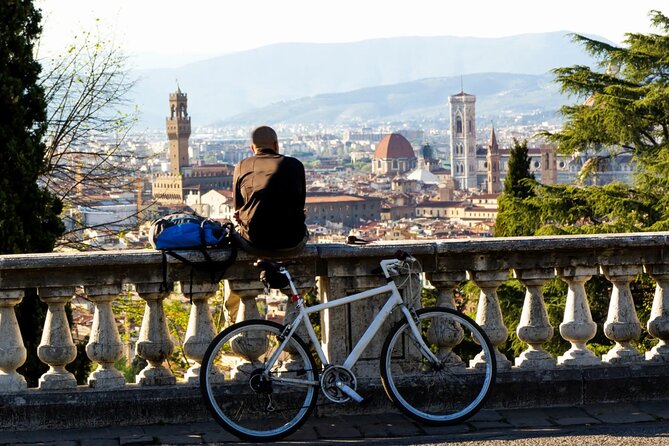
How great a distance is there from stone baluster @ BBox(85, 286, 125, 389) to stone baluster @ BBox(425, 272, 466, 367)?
1260 mm

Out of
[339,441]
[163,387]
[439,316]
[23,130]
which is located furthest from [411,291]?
[23,130]

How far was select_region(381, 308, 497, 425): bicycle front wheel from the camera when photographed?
185 inches

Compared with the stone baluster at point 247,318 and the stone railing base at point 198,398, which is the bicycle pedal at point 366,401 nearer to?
the stone railing base at point 198,398

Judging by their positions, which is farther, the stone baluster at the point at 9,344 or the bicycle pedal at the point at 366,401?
the bicycle pedal at the point at 366,401

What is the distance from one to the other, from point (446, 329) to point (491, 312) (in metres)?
0.25

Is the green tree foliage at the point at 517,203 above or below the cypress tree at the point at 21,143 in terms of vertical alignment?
below

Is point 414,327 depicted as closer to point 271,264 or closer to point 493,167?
point 271,264

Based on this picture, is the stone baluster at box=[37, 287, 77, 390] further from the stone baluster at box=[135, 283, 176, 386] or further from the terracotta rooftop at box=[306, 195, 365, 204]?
the terracotta rooftop at box=[306, 195, 365, 204]

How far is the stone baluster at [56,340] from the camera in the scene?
184 inches

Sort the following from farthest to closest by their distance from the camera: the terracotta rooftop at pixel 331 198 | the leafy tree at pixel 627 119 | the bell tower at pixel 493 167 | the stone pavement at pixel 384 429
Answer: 1. the bell tower at pixel 493 167
2. the terracotta rooftop at pixel 331 198
3. the leafy tree at pixel 627 119
4. the stone pavement at pixel 384 429

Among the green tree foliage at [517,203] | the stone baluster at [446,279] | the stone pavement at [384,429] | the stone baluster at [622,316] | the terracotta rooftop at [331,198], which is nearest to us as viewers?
the stone pavement at [384,429]

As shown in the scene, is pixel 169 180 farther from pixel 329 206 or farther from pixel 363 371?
pixel 363 371

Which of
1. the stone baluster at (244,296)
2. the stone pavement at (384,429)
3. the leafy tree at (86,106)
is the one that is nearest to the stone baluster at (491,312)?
the stone pavement at (384,429)

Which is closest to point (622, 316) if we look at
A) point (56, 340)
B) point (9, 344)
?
point (56, 340)
